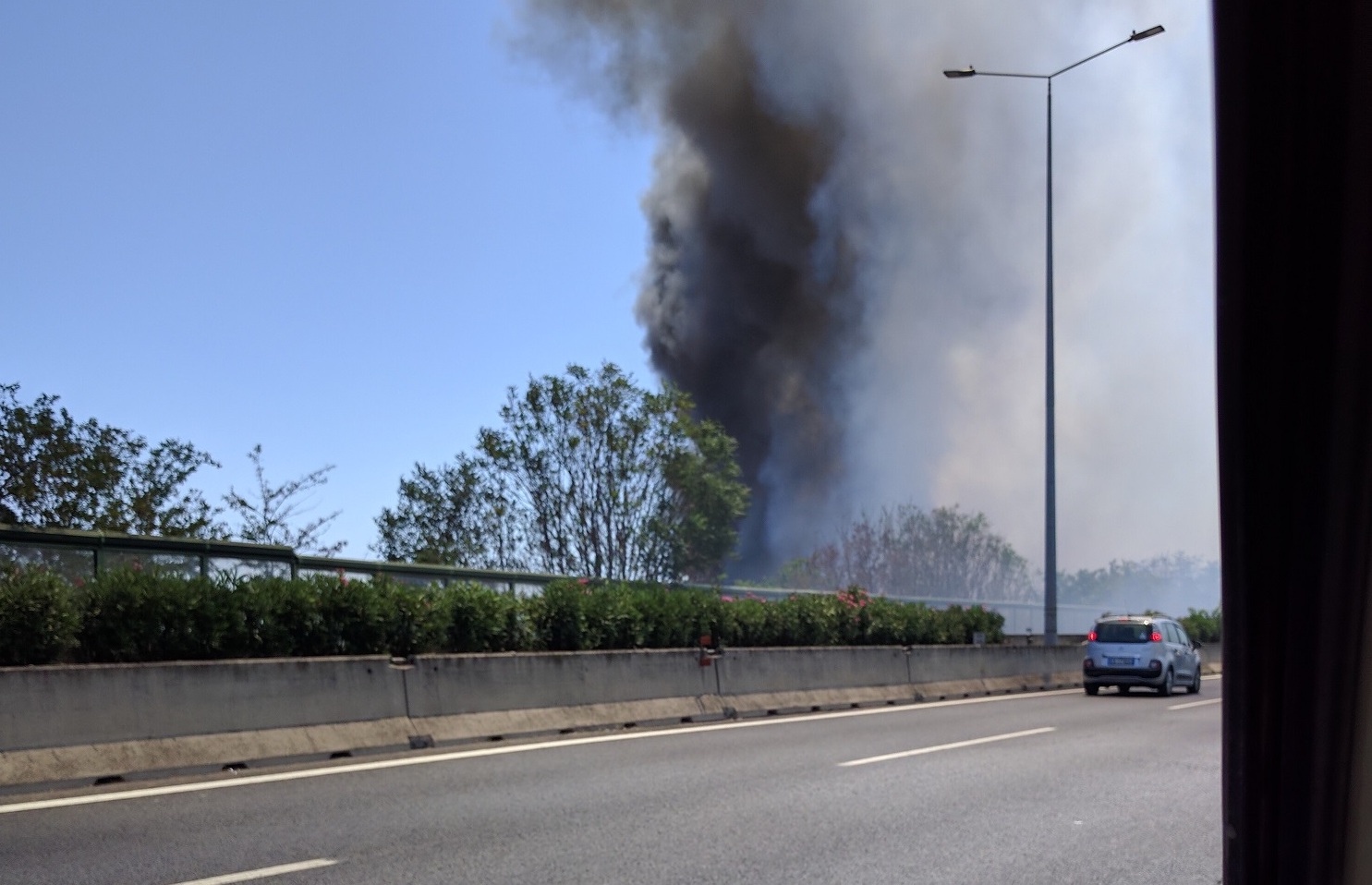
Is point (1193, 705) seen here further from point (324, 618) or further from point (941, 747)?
point (324, 618)

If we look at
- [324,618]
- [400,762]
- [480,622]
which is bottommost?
[400,762]

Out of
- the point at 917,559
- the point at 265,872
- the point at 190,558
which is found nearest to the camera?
the point at 265,872

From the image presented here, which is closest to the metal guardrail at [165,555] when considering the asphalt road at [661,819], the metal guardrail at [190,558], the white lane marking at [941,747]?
the metal guardrail at [190,558]

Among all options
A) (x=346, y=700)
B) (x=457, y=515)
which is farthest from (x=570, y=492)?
(x=346, y=700)

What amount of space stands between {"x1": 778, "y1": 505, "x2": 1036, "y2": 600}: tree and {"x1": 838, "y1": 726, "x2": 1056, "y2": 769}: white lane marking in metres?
50.7

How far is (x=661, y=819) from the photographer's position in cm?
921

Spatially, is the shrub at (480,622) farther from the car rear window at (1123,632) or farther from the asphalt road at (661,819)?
the car rear window at (1123,632)

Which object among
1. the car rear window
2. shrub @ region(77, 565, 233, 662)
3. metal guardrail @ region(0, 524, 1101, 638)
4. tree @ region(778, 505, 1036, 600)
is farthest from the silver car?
tree @ region(778, 505, 1036, 600)

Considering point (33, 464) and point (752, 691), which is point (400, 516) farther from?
point (752, 691)

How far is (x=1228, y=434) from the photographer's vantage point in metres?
2.38

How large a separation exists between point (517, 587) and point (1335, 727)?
62.3 feet

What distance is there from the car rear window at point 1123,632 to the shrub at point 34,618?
1914cm

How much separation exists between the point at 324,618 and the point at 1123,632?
16523 millimetres

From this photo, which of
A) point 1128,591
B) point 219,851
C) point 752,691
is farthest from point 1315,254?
point 1128,591
